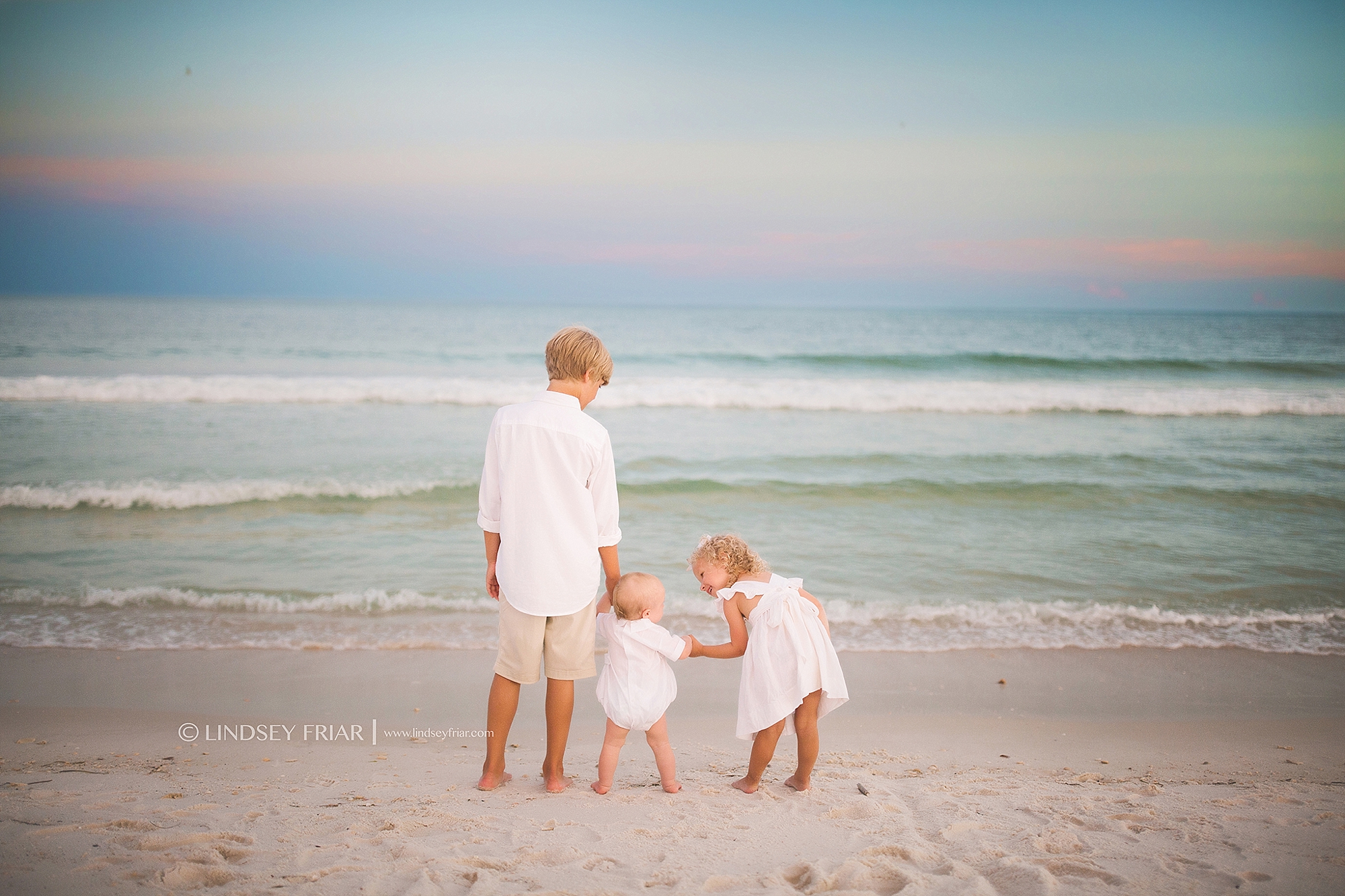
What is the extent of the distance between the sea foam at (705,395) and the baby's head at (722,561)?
12533 mm

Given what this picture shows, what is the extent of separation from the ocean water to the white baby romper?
7.78 feet

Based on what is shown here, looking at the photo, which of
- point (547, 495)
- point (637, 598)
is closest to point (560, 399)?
point (547, 495)

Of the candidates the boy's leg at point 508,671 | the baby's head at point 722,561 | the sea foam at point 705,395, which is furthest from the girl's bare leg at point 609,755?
the sea foam at point 705,395

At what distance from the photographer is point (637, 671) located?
9.47 feet

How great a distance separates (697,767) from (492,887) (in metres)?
1.40

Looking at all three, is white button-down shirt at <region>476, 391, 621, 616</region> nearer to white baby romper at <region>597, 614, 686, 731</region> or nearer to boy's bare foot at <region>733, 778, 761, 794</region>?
white baby romper at <region>597, 614, 686, 731</region>

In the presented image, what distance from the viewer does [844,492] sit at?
921 cm

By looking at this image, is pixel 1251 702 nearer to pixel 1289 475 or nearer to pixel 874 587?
pixel 874 587

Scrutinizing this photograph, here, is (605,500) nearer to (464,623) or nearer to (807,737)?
(807,737)

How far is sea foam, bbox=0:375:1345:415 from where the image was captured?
1495cm

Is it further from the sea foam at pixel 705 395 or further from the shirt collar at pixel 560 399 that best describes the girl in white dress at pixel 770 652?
the sea foam at pixel 705 395

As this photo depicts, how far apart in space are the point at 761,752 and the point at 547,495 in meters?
1.34

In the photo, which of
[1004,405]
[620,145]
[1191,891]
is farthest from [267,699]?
[620,145]

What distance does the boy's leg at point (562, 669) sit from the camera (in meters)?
2.79
